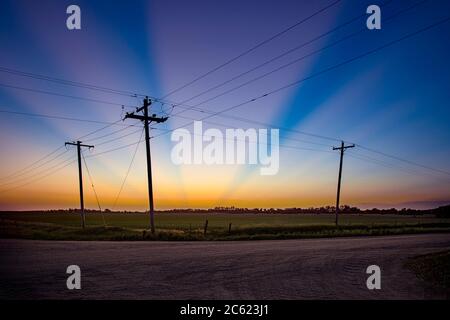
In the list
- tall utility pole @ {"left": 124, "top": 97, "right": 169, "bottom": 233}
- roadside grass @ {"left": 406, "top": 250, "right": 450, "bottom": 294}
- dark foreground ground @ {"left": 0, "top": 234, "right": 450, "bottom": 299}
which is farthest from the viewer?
tall utility pole @ {"left": 124, "top": 97, "right": 169, "bottom": 233}

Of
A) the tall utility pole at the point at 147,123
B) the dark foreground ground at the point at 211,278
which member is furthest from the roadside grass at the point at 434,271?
the tall utility pole at the point at 147,123

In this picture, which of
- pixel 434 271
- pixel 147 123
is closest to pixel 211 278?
pixel 434 271

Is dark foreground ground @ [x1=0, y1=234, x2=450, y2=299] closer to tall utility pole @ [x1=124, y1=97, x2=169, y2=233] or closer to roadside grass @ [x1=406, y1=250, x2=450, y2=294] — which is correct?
roadside grass @ [x1=406, y1=250, x2=450, y2=294]

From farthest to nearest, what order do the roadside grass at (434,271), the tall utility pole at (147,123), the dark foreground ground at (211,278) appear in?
the tall utility pole at (147,123) → the roadside grass at (434,271) → the dark foreground ground at (211,278)

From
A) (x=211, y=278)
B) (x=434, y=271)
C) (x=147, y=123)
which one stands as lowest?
(x=434, y=271)

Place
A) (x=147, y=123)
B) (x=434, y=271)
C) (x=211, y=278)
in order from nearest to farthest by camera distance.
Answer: (x=211, y=278) → (x=434, y=271) → (x=147, y=123)

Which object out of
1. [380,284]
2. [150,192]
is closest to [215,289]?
[380,284]

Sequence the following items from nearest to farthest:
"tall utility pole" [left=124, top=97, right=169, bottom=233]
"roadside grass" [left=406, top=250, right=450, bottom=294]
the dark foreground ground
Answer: the dark foreground ground → "roadside grass" [left=406, top=250, right=450, bottom=294] → "tall utility pole" [left=124, top=97, right=169, bottom=233]

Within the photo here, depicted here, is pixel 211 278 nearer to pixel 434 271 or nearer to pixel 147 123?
pixel 434 271

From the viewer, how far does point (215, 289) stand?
30.9ft

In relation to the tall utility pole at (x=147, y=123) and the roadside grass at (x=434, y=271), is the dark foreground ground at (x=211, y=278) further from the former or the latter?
the tall utility pole at (x=147, y=123)

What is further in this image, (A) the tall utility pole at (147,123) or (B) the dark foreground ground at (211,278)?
(A) the tall utility pole at (147,123)

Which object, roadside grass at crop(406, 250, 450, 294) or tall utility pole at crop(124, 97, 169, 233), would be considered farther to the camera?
tall utility pole at crop(124, 97, 169, 233)

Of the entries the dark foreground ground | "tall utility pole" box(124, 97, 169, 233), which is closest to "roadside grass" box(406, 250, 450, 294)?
the dark foreground ground
